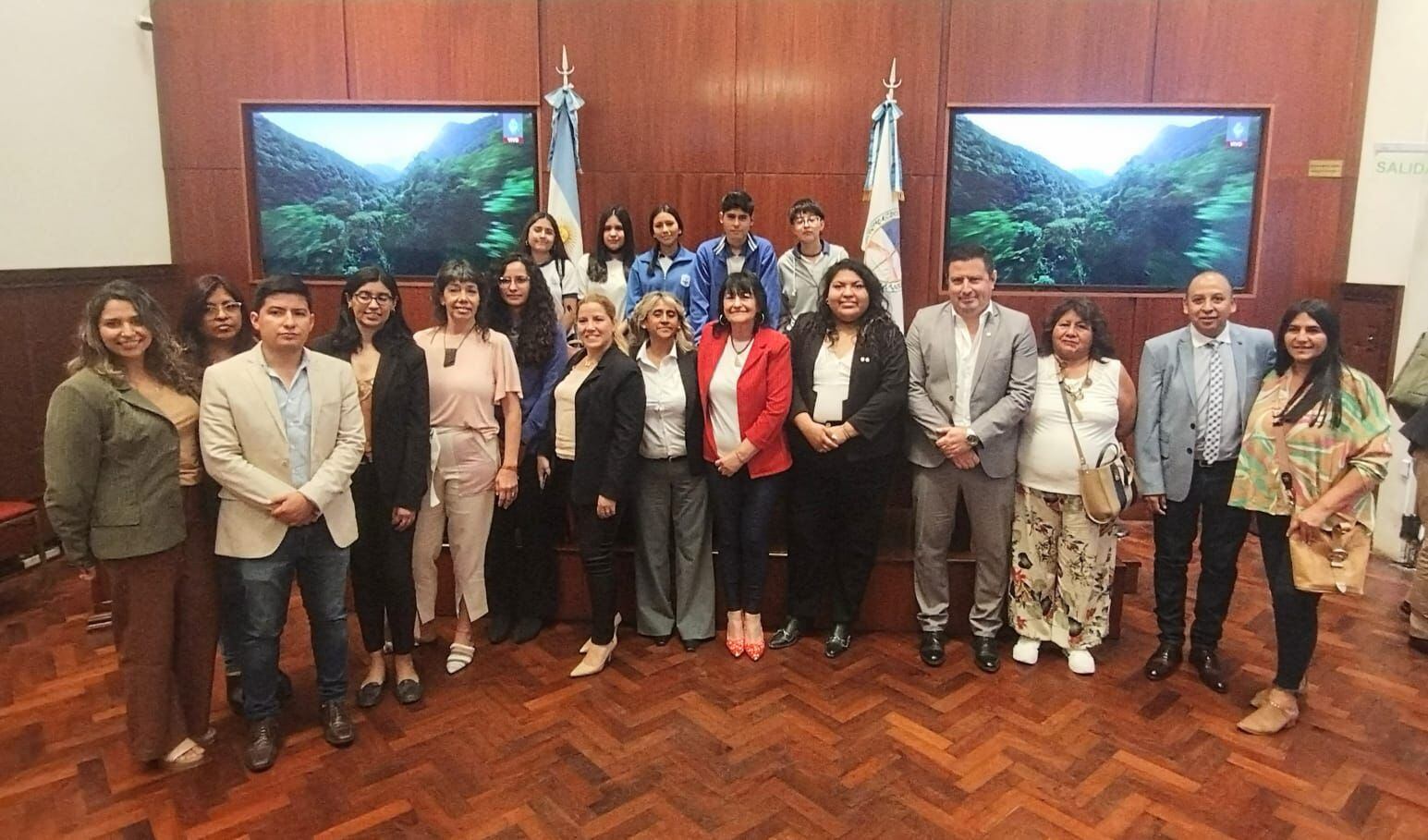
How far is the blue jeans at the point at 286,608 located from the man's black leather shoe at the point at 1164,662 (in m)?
3.00

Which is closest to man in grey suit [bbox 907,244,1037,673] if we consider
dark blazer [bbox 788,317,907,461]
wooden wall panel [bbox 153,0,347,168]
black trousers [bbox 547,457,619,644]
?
dark blazer [bbox 788,317,907,461]

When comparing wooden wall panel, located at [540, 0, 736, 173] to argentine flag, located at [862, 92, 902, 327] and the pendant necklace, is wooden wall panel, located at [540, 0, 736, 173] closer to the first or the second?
argentine flag, located at [862, 92, 902, 327]

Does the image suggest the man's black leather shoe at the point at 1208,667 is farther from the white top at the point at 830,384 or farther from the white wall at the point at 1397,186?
the white wall at the point at 1397,186

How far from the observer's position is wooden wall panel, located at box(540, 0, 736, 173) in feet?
17.5

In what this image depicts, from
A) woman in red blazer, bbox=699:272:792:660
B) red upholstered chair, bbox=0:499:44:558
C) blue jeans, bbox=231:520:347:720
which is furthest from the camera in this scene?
red upholstered chair, bbox=0:499:44:558

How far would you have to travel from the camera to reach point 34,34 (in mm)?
4664

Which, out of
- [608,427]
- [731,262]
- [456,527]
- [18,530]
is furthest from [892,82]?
[18,530]

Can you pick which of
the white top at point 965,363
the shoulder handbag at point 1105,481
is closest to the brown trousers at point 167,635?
the white top at point 965,363

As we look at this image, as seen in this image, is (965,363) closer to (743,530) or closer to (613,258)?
(743,530)

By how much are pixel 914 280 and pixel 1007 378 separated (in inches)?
91.2

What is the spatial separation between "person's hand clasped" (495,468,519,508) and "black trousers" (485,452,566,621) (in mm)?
97

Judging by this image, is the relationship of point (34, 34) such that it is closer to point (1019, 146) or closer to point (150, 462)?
point (150, 462)

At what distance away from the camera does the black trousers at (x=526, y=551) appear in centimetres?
358

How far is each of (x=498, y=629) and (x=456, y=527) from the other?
599 millimetres
